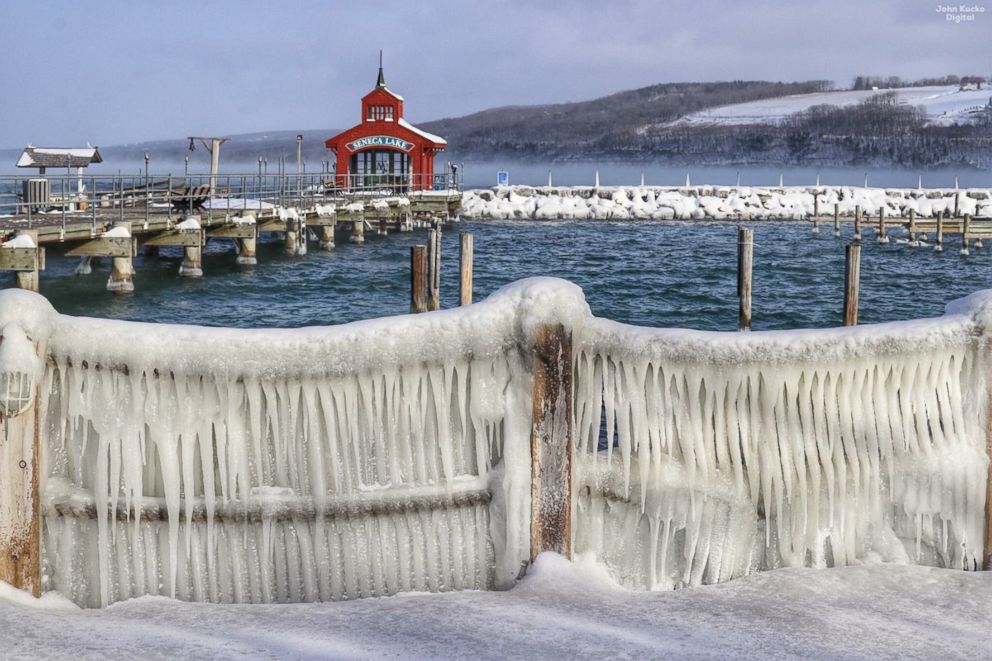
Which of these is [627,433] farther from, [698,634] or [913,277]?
[913,277]

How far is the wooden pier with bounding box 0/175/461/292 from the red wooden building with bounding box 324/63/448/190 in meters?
4.87

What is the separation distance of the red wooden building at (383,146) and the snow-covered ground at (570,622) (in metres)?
50.8

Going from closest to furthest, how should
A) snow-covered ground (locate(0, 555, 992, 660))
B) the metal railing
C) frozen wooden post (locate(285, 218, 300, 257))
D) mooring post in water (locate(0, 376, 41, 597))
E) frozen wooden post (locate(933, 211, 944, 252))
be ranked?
snow-covered ground (locate(0, 555, 992, 660))
mooring post in water (locate(0, 376, 41, 597))
the metal railing
frozen wooden post (locate(285, 218, 300, 257))
frozen wooden post (locate(933, 211, 944, 252))

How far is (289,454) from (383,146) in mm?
51695

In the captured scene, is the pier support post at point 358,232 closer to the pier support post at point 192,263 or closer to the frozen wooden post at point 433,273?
the pier support post at point 192,263

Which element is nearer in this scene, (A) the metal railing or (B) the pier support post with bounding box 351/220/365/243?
(A) the metal railing

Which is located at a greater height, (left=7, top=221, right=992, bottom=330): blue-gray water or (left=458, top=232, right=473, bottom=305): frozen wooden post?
(left=458, top=232, right=473, bottom=305): frozen wooden post

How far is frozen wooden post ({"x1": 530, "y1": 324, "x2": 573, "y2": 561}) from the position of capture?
16.5 ft

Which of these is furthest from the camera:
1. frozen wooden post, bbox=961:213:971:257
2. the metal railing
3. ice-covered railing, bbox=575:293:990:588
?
frozen wooden post, bbox=961:213:971:257

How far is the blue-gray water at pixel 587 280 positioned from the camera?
2750cm

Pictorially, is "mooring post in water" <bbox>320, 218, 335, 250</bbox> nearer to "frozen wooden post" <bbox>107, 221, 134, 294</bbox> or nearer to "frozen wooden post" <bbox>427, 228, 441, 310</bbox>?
"frozen wooden post" <bbox>107, 221, 134, 294</bbox>

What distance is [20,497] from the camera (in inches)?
189

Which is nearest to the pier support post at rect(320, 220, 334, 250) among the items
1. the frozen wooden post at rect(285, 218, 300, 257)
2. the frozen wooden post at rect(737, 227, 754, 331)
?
the frozen wooden post at rect(285, 218, 300, 257)

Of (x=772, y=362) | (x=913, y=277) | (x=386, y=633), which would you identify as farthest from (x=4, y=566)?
(x=913, y=277)
